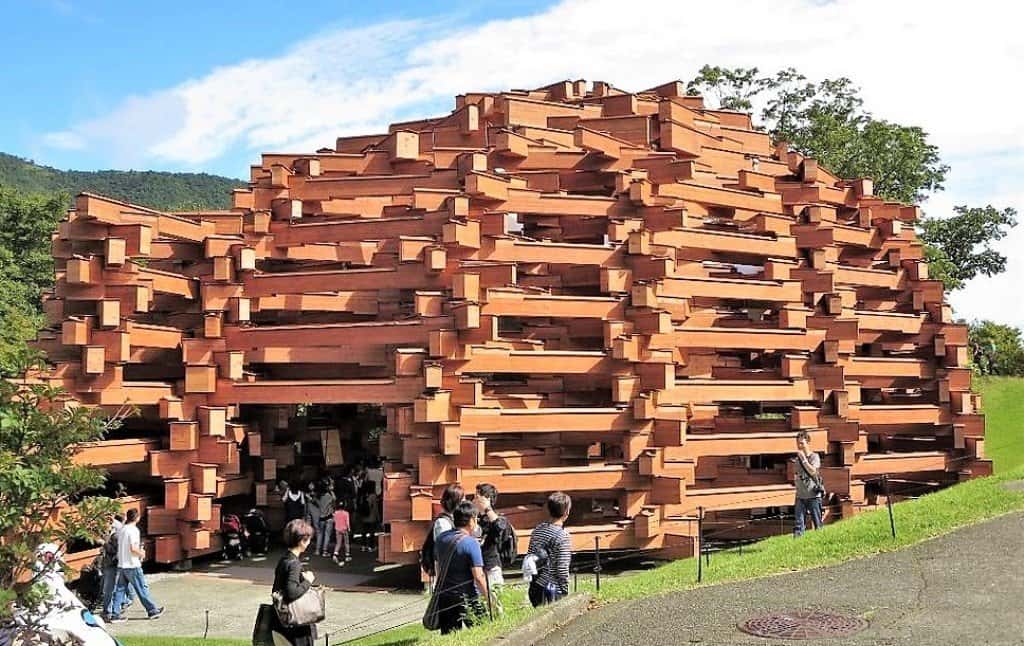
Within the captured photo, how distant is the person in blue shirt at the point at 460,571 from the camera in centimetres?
864

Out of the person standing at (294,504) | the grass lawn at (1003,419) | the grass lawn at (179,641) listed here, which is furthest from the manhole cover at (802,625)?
the grass lawn at (1003,419)

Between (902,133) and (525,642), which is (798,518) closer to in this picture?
(525,642)

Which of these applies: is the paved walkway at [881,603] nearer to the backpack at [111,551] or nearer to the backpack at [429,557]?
the backpack at [429,557]

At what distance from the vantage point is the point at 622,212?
59.4ft

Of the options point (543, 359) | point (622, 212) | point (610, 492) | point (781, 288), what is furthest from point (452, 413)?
point (781, 288)

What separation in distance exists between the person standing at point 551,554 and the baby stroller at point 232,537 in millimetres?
9501

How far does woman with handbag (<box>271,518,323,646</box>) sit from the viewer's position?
794 centimetres

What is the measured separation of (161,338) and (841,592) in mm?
12254

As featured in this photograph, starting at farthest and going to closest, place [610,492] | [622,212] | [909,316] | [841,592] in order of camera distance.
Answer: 1. [909,316]
2. [622,212]
3. [610,492]
4. [841,592]

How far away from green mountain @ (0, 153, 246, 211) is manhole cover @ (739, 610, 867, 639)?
116m

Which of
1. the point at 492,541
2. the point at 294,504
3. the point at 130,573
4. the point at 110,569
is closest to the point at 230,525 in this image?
the point at 294,504

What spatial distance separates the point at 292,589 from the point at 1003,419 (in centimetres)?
2749

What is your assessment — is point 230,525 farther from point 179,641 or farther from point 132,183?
point 132,183

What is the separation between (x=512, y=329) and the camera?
18.5 meters
